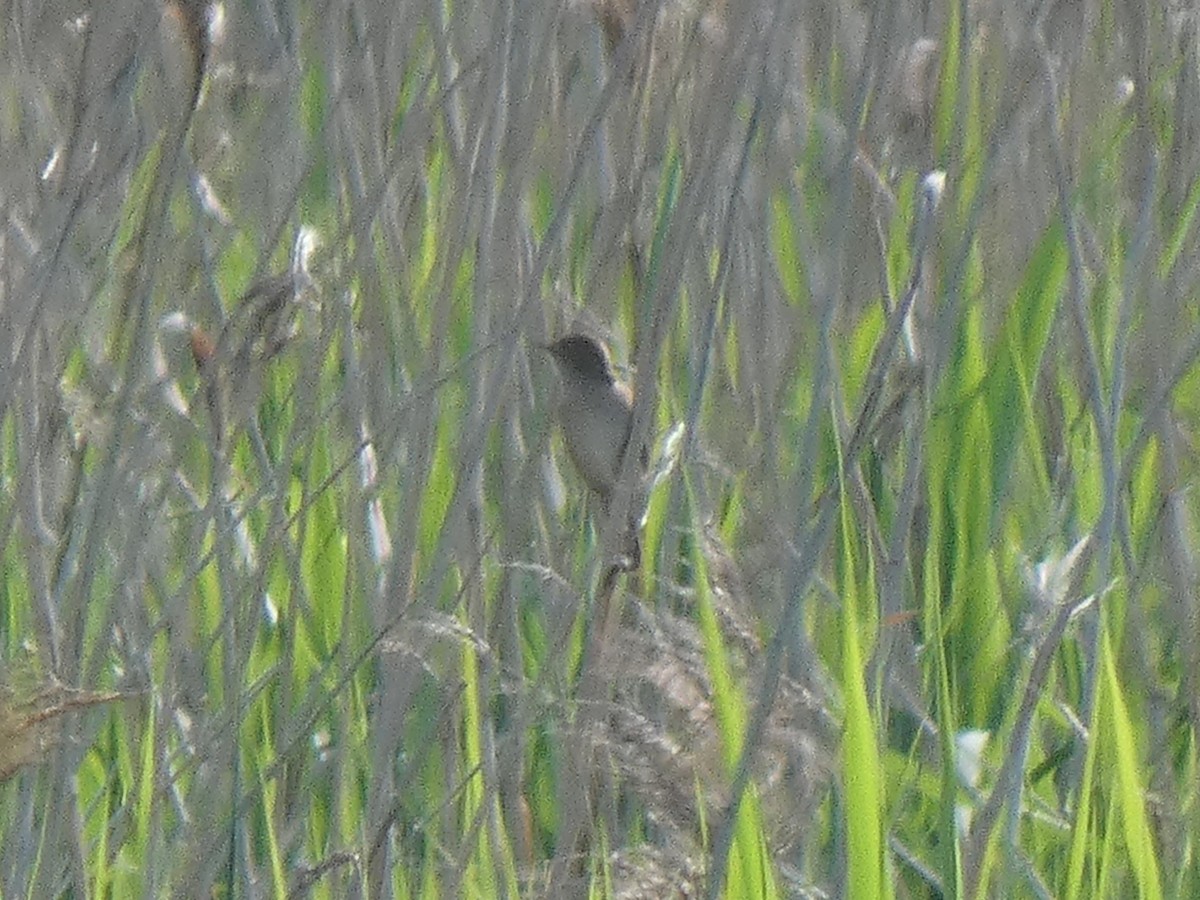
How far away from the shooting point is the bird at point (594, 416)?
1.16 metres

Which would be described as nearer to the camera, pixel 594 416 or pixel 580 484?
pixel 594 416

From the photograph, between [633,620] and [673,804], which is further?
[633,620]

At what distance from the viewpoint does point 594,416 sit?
1.24 metres

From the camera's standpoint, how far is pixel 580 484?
4.49 feet

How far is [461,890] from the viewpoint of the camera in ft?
3.32

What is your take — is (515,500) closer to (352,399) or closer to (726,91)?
(352,399)

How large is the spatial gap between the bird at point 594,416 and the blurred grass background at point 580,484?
3 centimetres

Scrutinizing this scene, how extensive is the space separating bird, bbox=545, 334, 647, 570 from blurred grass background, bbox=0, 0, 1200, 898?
0.09 feet

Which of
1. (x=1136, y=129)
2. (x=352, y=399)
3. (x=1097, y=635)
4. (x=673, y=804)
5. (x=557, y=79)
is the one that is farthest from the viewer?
(x=1136, y=129)

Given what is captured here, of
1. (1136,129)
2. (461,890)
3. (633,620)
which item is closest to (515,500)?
(633,620)

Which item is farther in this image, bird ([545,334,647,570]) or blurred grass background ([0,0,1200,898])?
bird ([545,334,647,570])

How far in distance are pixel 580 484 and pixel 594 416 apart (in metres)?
0.13

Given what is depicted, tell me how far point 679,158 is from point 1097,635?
38 cm

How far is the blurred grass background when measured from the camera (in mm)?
973
